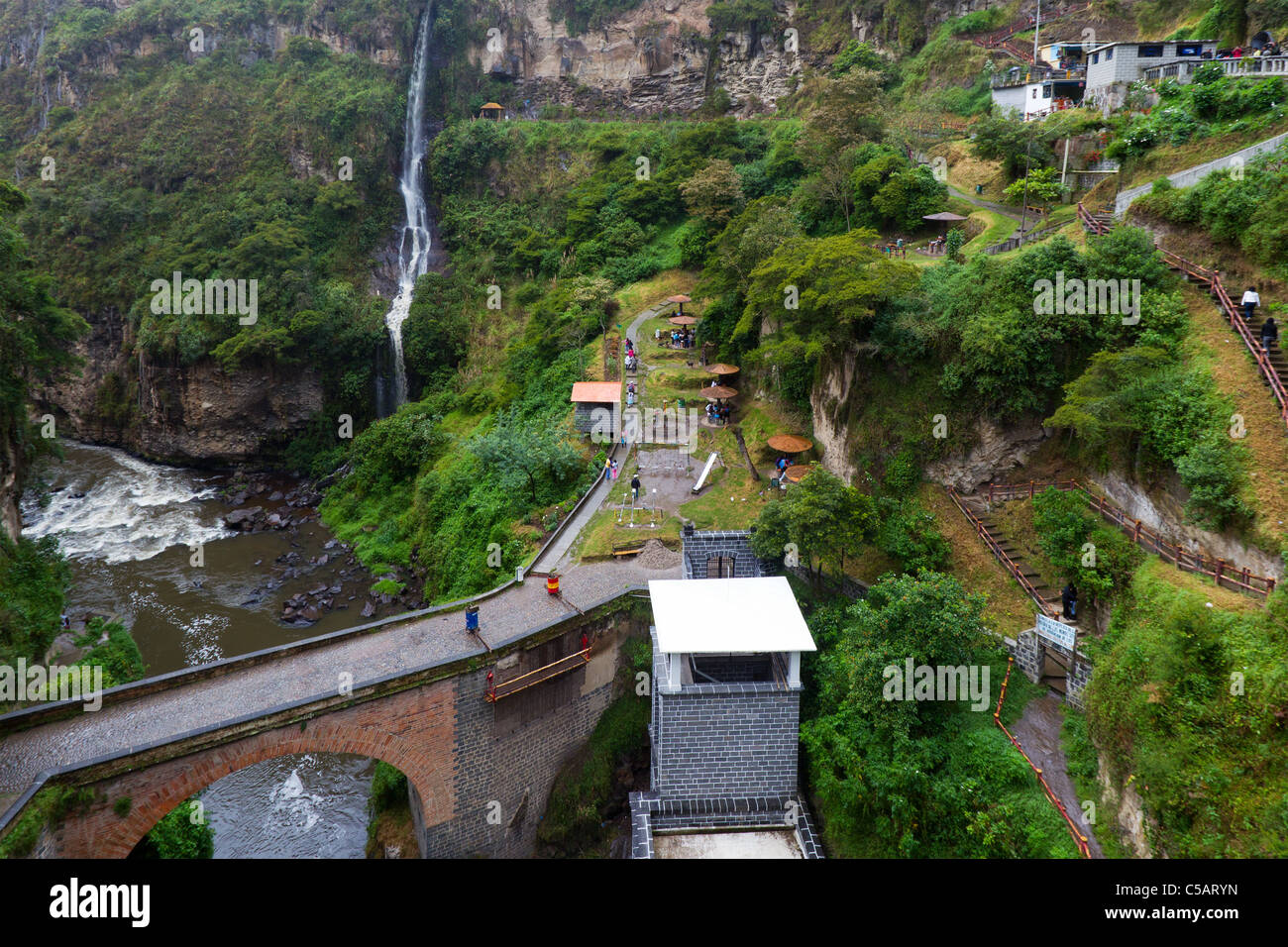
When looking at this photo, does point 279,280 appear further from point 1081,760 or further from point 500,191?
point 1081,760

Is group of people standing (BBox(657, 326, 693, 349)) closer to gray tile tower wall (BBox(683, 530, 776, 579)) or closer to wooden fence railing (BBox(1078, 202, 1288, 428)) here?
gray tile tower wall (BBox(683, 530, 776, 579))

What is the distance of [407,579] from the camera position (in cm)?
3144

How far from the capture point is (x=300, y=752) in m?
15.5

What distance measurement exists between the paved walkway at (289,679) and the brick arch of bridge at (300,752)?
0.58 meters

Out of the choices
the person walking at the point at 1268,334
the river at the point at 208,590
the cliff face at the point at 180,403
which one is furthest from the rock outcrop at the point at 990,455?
the cliff face at the point at 180,403

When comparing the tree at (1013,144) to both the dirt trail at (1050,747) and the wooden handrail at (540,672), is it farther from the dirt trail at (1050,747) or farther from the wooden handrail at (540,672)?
the wooden handrail at (540,672)

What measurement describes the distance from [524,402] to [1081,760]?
2712cm

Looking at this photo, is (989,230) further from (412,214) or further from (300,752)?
(412,214)

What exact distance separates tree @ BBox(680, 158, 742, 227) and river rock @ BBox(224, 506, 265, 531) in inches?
1057

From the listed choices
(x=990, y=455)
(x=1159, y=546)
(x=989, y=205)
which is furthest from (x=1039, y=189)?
(x=1159, y=546)

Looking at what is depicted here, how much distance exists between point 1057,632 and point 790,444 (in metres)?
11.0

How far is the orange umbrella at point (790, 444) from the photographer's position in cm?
2547

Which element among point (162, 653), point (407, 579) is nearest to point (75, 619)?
point (162, 653)

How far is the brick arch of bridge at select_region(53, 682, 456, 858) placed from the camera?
13812mm
